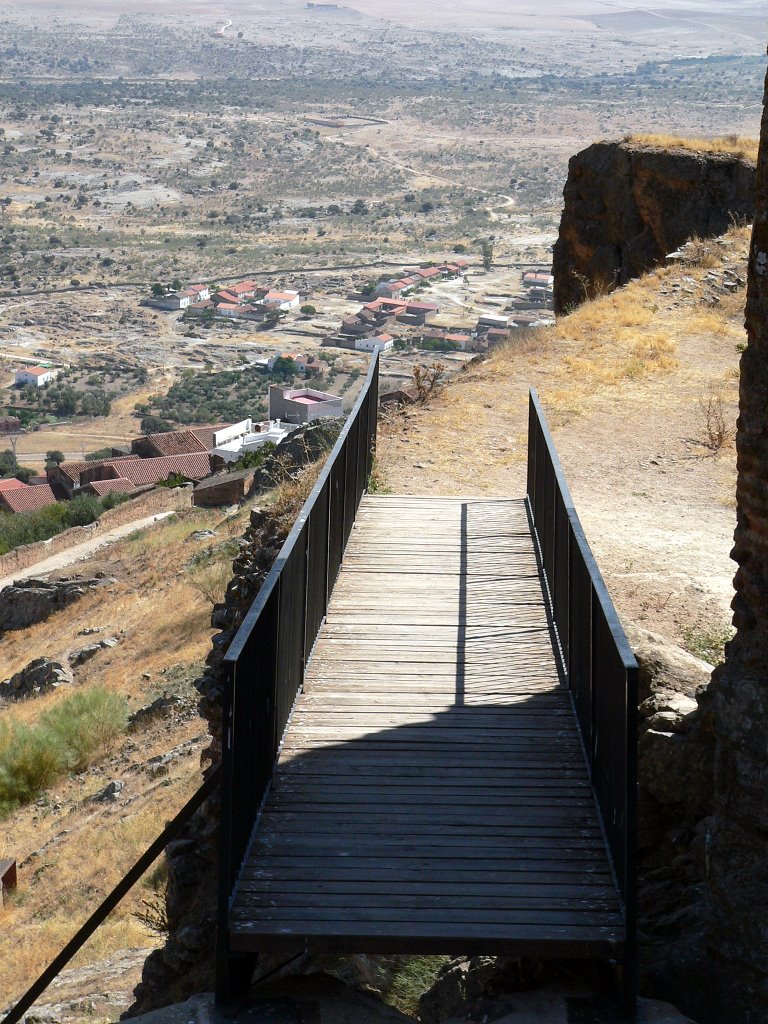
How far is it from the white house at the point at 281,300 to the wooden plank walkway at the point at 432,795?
93.2 m

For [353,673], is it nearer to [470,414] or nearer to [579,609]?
[579,609]

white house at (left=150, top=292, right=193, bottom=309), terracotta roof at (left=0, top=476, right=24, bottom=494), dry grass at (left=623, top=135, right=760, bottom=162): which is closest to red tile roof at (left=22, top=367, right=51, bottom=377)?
white house at (left=150, top=292, right=193, bottom=309)

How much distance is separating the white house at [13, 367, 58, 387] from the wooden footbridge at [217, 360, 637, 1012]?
7556 cm

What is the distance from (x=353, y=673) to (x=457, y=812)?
146cm

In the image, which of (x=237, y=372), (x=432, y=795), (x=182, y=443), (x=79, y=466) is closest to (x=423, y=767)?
(x=432, y=795)

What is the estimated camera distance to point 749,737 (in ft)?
14.1

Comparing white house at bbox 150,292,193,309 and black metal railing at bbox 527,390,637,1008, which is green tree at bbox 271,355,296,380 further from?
black metal railing at bbox 527,390,637,1008

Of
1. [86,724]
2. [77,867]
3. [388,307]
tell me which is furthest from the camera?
[388,307]

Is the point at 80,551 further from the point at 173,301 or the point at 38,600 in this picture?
the point at 173,301

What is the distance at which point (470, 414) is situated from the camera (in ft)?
44.5

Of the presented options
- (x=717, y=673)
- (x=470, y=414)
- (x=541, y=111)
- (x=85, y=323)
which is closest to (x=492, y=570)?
(x=717, y=673)

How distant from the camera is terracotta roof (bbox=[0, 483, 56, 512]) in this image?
43.7 meters

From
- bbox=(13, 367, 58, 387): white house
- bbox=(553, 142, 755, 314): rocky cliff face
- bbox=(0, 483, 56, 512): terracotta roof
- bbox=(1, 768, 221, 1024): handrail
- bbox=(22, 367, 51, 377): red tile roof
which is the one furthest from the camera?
bbox=(22, 367, 51, 377): red tile roof

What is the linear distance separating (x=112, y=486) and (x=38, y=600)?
19149mm
